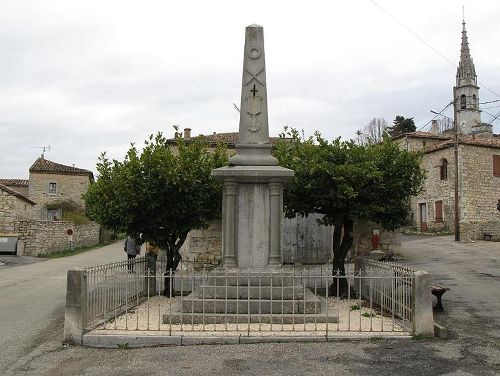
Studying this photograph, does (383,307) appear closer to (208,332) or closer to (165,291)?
(208,332)

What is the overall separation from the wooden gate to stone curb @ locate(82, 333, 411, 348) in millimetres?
12977

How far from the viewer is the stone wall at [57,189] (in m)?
42.8

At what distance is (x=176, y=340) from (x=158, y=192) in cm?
424

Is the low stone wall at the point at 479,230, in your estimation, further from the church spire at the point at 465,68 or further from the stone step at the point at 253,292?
the church spire at the point at 465,68

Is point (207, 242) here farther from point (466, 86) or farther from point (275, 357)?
point (466, 86)

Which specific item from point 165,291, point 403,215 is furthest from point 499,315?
point 165,291

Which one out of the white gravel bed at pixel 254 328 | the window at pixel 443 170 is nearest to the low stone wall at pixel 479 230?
the window at pixel 443 170

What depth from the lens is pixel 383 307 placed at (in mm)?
9578

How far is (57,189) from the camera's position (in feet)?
142

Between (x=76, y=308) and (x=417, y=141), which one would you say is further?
(x=417, y=141)

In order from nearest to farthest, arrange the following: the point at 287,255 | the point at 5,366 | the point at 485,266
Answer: the point at 5,366 → the point at 485,266 → the point at 287,255

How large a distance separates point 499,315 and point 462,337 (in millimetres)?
2275

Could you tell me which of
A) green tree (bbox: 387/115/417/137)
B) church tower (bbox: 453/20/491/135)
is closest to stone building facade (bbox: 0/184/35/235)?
green tree (bbox: 387/115/417/137)

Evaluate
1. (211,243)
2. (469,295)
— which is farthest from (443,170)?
(469,295)
